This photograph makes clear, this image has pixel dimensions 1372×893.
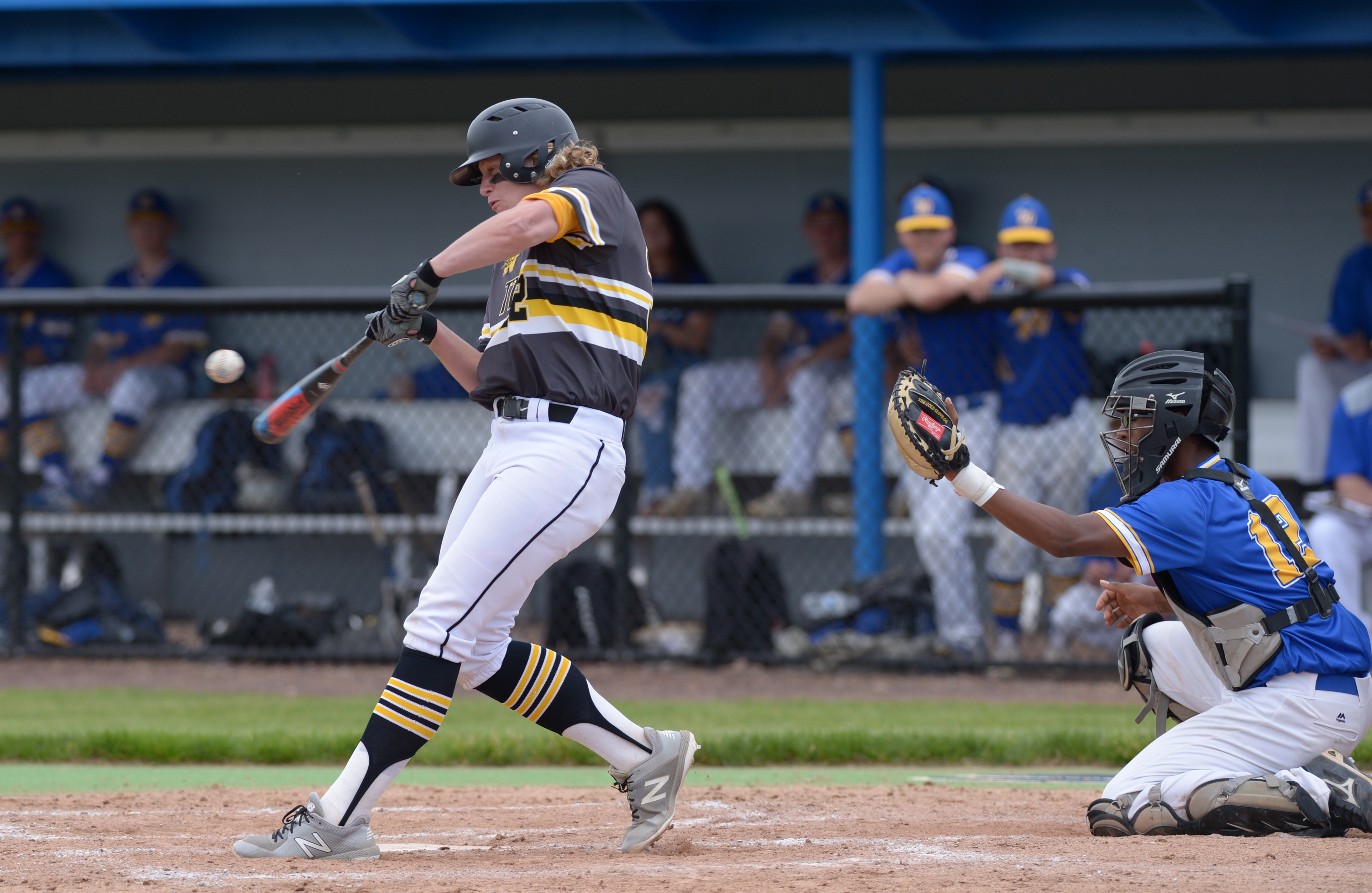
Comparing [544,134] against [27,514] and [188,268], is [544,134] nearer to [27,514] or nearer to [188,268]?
[27,514]

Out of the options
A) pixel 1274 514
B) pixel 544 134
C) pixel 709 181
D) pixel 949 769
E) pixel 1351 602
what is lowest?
pixel 949 769

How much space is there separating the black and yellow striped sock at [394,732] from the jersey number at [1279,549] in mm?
2076

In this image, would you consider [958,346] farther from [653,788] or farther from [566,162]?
[653,788]

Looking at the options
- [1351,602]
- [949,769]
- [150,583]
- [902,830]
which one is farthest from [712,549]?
[150,583]

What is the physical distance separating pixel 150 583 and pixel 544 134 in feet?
22.8

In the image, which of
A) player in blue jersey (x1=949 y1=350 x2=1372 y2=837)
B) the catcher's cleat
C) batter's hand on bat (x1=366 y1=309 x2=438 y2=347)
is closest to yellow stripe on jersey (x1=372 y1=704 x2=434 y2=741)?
batter's hand on bat (x1=366 y1=309 x2=438 y2=347)

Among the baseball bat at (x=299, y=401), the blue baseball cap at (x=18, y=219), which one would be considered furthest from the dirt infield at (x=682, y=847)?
the blue baseball cap at (x=18, y=219)

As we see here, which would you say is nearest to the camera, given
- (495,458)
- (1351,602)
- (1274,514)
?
(495,458)

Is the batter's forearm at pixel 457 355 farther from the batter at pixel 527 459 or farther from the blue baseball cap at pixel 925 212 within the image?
the blue baseball cap at pixel 925 212

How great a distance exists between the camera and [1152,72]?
9578 mm

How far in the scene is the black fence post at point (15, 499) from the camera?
7648 millimetres

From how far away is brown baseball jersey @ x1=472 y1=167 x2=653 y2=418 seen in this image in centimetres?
368

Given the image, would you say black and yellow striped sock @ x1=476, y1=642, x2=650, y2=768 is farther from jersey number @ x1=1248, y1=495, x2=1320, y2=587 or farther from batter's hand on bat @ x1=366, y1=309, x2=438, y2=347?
jersey number @ x1=1248, y1=495, x2=1320, y2=587

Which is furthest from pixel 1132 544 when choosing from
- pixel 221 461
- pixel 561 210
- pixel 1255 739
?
pixel 221 461
